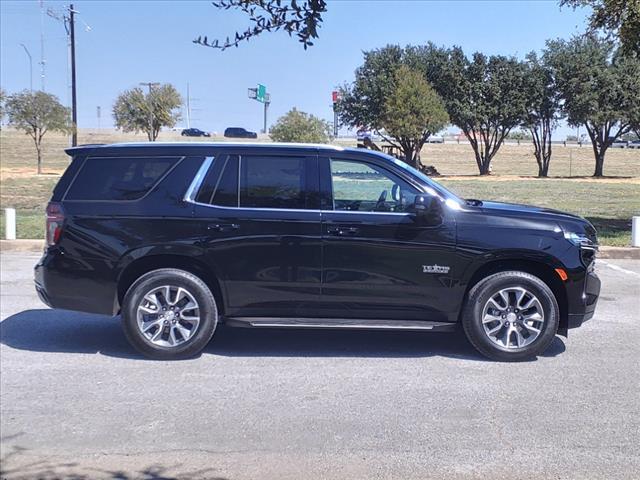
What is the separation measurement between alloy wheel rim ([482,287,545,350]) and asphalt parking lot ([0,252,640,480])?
277mm

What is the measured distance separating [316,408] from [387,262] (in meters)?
1.60

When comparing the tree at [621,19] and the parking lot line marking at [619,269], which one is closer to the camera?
the parking lot line marking at [619,269]

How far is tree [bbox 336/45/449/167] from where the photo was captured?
41.4m

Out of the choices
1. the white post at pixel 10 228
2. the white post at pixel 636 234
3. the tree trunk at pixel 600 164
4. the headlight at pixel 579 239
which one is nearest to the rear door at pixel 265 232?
the headlight at pixel 579 239

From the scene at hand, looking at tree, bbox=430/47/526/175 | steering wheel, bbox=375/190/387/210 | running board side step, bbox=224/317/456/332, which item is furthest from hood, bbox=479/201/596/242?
tree, bbox=430/47/526/175

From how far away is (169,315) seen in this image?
20.3 feet

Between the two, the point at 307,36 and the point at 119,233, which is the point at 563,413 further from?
the point at 119,233

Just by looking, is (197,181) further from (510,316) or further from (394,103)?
(394,103)

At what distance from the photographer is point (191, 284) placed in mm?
6152

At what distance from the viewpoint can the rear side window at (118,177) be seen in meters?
6.33

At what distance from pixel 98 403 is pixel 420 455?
95.8 inches

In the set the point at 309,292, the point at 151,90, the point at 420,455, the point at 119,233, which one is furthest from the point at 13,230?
the point at 151,90

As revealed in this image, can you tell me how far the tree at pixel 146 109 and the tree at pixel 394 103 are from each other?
17.4 meters

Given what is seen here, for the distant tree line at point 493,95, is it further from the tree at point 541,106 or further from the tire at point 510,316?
the tire at point 510,316
